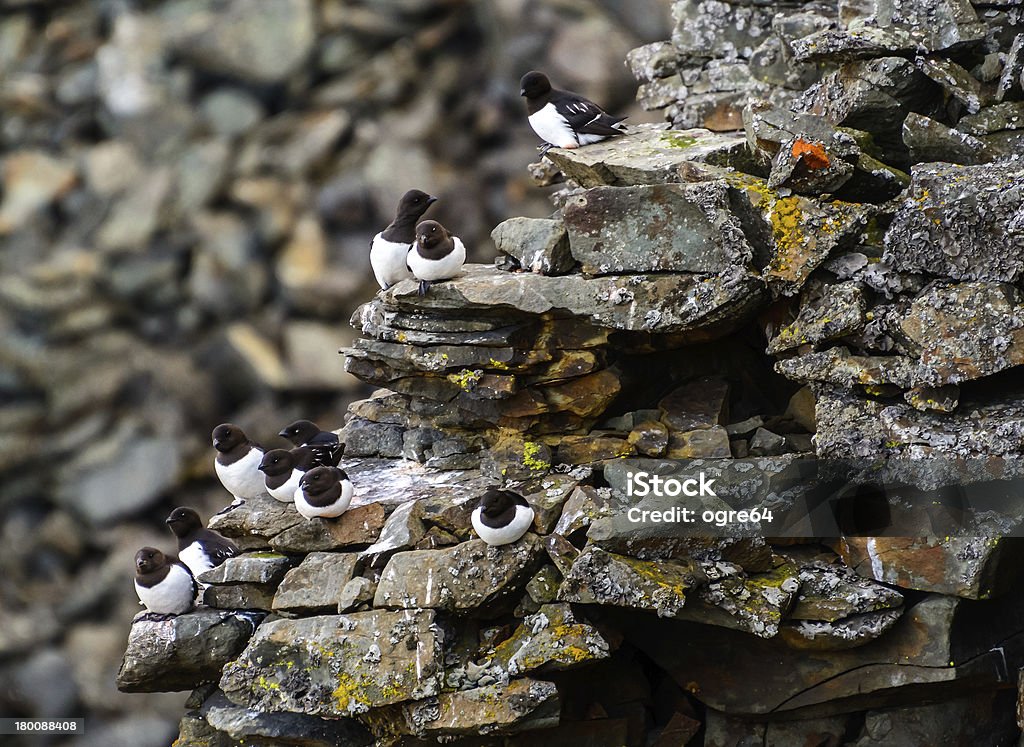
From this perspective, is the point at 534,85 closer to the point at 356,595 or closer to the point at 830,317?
the point at 830,317

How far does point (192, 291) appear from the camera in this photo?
40.2m

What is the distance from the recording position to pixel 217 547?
10.9 m

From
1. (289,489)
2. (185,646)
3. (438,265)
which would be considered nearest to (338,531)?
(289,489)

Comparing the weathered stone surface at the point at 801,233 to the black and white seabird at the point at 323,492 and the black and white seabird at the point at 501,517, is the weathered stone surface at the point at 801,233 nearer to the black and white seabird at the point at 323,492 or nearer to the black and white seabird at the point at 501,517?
the black and white seabird at the point at 501,517

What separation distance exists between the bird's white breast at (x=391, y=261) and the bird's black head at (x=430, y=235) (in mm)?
611

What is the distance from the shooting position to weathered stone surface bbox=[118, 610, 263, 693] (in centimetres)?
1025

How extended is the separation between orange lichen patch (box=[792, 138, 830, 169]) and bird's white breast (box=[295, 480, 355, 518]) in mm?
4589

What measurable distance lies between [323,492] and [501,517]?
167 cm

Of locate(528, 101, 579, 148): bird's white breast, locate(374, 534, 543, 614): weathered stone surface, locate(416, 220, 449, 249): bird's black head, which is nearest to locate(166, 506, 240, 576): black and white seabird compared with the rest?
locate(374, 534, 543, 614): weathered stone surface

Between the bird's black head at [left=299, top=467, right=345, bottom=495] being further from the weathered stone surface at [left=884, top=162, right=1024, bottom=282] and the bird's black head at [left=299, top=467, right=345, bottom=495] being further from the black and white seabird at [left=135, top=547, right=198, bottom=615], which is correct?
the weathered stone surface at [left=884, top=162, right=1024, bottom=282]

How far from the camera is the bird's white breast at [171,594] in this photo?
10477 millimetres

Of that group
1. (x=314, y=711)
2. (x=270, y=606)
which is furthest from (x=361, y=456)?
(x=314, y=711)

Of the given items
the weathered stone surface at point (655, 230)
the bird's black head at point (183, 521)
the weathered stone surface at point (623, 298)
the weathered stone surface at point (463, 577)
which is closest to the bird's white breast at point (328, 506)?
the weathered stone surface at point (463, 577)

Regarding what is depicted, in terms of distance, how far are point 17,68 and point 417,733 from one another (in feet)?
138
